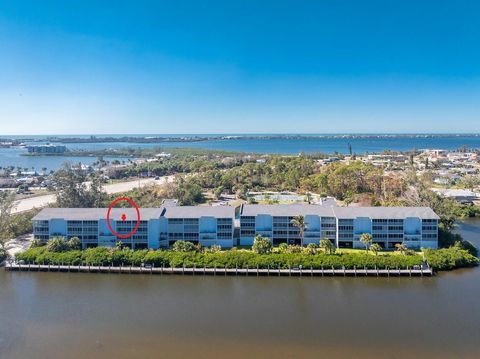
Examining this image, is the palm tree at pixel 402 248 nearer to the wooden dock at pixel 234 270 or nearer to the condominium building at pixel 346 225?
the condominium building at pixel 346 225

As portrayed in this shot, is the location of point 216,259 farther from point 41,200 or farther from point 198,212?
point 41,200

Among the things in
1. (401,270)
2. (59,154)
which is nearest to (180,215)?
(401,270)

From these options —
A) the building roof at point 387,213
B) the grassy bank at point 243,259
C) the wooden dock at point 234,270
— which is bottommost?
the wooden dock at point 234,270

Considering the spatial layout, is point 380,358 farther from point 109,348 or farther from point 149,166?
point 149,166

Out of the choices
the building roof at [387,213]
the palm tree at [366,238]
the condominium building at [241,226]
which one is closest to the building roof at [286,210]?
the condominium building at [241,226]

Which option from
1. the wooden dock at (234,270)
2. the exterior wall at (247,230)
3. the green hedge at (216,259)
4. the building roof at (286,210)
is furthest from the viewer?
the building roof at (286,210)

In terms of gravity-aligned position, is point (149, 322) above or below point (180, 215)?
below

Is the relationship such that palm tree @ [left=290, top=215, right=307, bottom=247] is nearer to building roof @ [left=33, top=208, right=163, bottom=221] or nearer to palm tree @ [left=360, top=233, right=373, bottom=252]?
palm tree @ [left=360, top=233, right=373, bottom=252]
